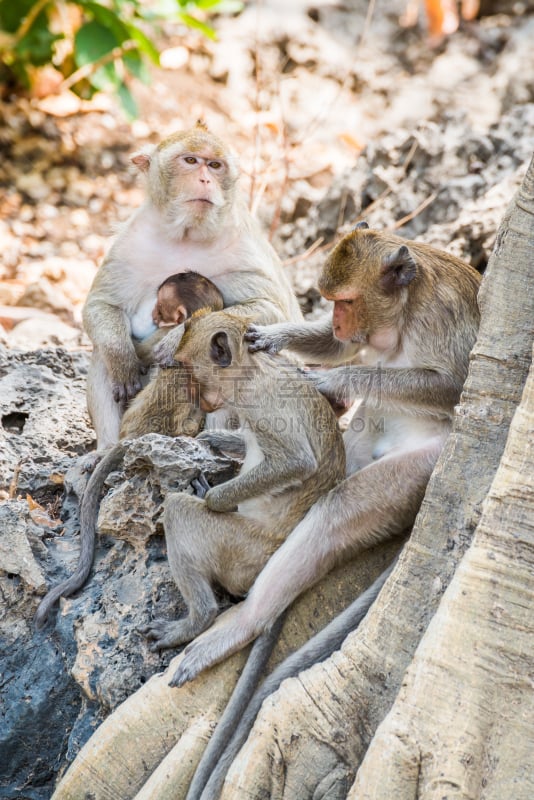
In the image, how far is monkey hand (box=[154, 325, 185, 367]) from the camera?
4562mm

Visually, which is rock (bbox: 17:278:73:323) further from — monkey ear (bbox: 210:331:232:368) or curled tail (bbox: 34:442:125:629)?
monkey ear (bbox: 210:331:232:368)

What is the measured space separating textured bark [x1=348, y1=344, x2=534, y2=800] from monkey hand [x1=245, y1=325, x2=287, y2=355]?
53.9 inches

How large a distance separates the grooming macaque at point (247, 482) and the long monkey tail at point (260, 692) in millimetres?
324

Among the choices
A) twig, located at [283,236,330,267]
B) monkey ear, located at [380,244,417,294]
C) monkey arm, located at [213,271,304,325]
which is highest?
twig, located at [283,236,330,267]

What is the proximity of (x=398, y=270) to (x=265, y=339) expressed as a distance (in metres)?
0.64

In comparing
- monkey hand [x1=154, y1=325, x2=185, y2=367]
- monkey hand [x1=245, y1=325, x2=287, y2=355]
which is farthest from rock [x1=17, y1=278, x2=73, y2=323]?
monkey hand [x1=245, y1=325, x2=287, y2=355]

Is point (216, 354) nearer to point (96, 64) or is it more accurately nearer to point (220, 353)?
point (220, 353)

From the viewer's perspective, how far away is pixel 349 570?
3.93m

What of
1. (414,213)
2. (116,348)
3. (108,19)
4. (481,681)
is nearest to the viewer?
(481,681)

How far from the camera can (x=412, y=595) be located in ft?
11.0

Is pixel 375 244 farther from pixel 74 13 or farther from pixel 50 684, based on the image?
pixel 74 13

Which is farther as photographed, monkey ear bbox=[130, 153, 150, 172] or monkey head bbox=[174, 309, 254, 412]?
monkey ear bbox=[130, 153, 150, 172]

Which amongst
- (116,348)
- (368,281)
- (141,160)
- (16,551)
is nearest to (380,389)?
(368,281)

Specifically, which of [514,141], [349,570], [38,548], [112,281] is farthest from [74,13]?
[349,570]
